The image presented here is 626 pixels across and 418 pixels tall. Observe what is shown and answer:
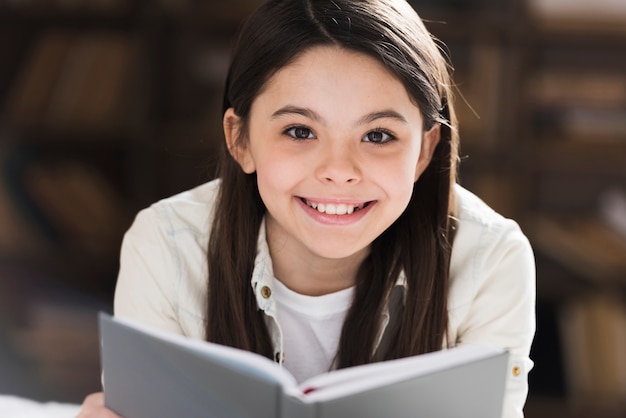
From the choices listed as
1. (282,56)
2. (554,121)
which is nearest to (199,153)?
(554,121)

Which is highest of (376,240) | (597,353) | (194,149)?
(376,240)

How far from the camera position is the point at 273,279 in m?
1.41

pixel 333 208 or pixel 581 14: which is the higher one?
pixel 581 14

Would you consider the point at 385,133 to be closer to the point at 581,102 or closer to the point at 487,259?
the point at 487,259

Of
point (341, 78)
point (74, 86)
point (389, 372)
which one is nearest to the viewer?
point (389, 372)

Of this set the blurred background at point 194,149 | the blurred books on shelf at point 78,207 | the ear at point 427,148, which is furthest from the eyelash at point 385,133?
the blurred books on shelf at point 78,207

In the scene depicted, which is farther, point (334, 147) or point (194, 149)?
point (194, 149)

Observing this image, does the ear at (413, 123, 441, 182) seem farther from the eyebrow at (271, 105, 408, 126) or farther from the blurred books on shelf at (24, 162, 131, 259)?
the blurred books on shelf at (24, 162, 131, 259)

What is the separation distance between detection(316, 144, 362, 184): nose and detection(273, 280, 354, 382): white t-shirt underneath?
266 millimetres

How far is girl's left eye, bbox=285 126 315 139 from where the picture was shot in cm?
125

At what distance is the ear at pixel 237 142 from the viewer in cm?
135

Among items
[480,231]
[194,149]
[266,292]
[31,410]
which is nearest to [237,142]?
[266,292]

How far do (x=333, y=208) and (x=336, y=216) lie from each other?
1cm

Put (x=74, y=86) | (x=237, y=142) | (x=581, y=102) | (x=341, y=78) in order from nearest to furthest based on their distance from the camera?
(x=341, y=78) < (x=237, y=142) < (x=581, y=102) < (x=74, y=86)
